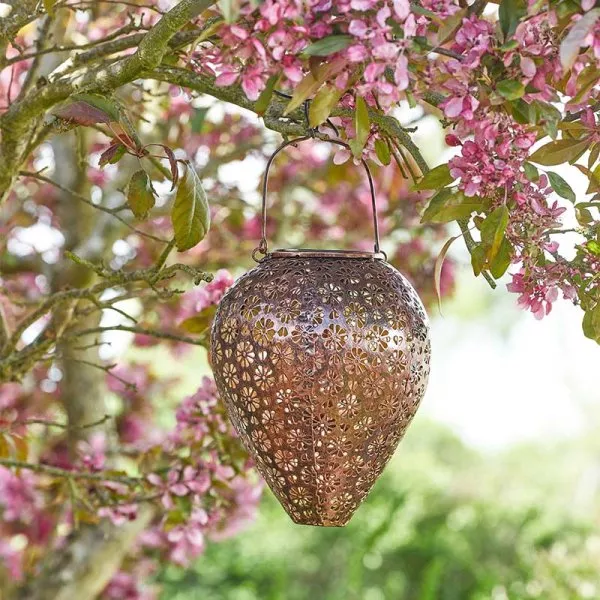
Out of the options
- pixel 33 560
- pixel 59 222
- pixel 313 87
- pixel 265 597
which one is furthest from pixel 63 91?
pixel 265 597

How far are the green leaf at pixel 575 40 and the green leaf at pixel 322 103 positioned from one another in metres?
0.21

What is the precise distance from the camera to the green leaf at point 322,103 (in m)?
0.86

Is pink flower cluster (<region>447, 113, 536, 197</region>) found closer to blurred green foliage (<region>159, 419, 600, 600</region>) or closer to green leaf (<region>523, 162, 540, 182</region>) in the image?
green leaf (<region>523, 162, 540, 182</region>)

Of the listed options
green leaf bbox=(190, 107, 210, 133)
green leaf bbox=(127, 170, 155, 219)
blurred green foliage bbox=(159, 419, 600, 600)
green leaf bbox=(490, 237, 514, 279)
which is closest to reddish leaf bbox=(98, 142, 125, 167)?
green leaf bbox=(127, 170, 155, 219)

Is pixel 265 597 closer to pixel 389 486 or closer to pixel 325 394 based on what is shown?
pixel 389 486

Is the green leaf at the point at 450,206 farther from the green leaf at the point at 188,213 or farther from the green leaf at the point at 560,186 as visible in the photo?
the green leaf at the point at 188,213

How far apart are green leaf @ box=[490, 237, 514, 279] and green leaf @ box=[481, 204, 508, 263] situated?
29 millimetres

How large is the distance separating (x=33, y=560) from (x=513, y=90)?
2084 millimetres

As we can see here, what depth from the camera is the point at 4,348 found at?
4.66 ft

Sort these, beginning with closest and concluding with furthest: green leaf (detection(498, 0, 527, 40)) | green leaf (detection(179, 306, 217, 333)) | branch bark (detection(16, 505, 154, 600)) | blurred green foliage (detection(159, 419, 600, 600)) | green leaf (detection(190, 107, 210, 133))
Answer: green leaf (detection(498, 0, 527, 40)) → green leaf (detection(179, 306, 217, 333)) → green leaf (detection(190, 107, 210, 133)) → branch bark (detection(16, 505, 154, 600)) → blurred green foliage (detection(159, 419, 600, 600))

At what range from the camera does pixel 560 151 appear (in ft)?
3.13

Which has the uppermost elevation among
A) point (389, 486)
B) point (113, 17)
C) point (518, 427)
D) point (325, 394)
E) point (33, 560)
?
point (325, 394)

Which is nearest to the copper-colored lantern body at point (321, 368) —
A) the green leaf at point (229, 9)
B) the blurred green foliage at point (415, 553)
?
the green leaf at point (229, 9)

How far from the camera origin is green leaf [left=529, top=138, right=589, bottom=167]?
3.11 ft
